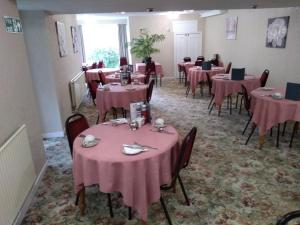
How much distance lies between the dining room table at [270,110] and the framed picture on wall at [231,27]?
421 centimetres

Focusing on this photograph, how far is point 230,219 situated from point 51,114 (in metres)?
3.30

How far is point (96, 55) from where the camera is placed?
10742 mm

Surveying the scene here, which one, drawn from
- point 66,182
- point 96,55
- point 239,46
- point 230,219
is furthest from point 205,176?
point 96,55

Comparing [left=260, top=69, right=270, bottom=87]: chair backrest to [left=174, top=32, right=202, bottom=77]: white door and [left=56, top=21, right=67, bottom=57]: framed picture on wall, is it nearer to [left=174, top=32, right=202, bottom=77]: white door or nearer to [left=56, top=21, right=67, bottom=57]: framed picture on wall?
[left=56, top=21, right=67, bottom=57]: framed picture on wall

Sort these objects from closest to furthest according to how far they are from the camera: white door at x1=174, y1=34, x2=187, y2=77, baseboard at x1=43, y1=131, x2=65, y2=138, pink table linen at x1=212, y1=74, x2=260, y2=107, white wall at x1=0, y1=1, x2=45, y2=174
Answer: white wall at x1=0, y1=1, x2=45, y2=174 → baseboard at x1=43, y1=131, x2=65, y2=138 → pink table linen at x1=212, y1=74, x2=260, y2=107 → white door at x1=174, y1=34, x2=187, y2=77

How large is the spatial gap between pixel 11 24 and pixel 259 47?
5.64 m

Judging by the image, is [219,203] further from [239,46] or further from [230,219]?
[239,46]

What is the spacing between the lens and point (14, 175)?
217 cm

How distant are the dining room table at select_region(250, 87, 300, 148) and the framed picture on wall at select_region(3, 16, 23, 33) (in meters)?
3.32

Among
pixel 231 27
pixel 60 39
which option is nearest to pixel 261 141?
pixel 60 39

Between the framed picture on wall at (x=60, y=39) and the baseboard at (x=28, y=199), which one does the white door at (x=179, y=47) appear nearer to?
the framed picture on wall at (x=60, y=39)

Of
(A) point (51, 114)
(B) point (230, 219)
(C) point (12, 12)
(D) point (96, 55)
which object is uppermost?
(C) point (12, 12)

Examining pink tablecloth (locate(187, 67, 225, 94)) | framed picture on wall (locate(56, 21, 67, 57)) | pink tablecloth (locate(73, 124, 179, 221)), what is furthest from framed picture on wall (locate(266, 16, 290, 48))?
framed picture on wall (locate(56, 21, 67, 57))

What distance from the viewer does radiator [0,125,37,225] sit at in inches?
76.8
